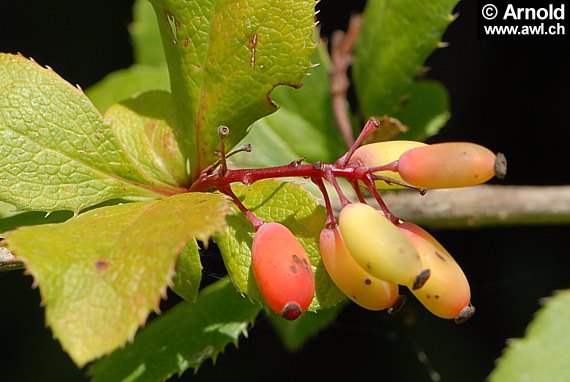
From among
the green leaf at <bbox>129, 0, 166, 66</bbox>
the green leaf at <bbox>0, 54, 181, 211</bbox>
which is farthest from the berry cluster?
the green leaf at <bbox>129, 0, 166, 66</bbox>

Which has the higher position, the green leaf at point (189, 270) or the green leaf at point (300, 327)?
the green leaf at point (189, 270)

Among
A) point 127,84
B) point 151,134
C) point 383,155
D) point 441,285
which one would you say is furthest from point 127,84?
point 441,285

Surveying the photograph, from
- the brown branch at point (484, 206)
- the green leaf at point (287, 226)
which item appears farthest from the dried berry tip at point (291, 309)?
the brown branch at point (484, 206)

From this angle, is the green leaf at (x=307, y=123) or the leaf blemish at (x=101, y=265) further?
the green leaf at (x=307, y=123)

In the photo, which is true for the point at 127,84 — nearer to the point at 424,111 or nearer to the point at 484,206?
the point at 424,111

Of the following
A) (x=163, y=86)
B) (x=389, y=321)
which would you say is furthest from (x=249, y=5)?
(x=389, y=321)

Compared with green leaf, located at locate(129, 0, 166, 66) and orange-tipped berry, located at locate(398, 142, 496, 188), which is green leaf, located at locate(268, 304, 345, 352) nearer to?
green leaf, located at locate(129, 0, 166, 66)

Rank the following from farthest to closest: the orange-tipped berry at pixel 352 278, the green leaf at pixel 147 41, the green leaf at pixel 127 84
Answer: the green leaf at pixel 147 41
the green leaf at pixel 127 84
the orange-tipped berry at pixel 352 278

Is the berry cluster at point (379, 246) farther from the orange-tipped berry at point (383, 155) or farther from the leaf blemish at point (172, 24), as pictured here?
the leaf blemish at point (172, 24)
